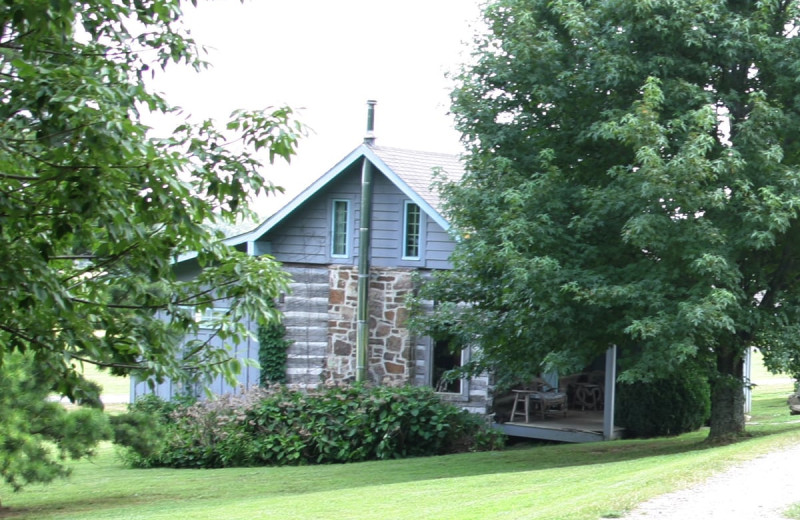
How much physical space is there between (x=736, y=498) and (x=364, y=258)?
1146cm

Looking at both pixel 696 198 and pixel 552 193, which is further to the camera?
pixel 552 193

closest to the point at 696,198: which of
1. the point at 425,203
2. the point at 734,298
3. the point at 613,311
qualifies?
the point at 734,298

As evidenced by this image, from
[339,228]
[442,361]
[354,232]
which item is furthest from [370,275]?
[442,361]

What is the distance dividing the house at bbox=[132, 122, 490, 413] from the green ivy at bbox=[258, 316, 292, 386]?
165mm

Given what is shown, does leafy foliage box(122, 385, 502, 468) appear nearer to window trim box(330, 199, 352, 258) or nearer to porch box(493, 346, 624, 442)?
porch box(493, 346, 624, 442)

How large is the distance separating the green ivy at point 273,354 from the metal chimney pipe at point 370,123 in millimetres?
4292

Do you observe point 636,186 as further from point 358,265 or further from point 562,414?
point 562,414

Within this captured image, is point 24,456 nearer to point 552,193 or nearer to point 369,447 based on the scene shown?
point 369,447

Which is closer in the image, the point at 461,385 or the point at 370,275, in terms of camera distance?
the point at 461,385

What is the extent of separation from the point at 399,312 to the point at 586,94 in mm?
6715

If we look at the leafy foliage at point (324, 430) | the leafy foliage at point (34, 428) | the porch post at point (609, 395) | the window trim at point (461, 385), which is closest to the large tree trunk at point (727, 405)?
the porch post at point (609, 395)

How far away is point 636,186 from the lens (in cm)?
1234

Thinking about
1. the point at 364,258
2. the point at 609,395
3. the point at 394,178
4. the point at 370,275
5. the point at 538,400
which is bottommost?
the point at 538,400

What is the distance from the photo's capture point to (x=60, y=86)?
5387 mm
